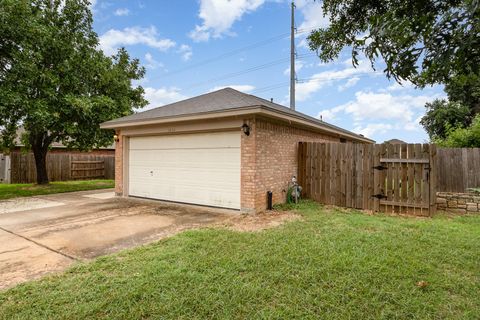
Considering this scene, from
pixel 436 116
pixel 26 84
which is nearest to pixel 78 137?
pixel 26 84

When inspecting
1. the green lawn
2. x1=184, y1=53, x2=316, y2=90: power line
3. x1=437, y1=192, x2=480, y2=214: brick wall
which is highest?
x1=184, y1=53, x2=316, y2=90: power line

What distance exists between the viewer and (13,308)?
2533 millimetres

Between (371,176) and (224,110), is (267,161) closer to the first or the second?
(224,110)

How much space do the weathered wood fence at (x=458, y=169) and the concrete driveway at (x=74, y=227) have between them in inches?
324

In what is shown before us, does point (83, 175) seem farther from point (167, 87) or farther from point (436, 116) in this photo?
point (436, 116)

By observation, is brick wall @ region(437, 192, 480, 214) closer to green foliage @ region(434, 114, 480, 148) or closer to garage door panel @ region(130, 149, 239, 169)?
garage door panel @ region(130, 149, 239, 169)

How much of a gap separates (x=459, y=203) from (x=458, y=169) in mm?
3255

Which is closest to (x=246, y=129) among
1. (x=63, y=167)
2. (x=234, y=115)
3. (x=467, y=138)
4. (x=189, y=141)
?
(x=234, y=115)

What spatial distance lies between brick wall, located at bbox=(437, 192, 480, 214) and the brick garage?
3.98 meters

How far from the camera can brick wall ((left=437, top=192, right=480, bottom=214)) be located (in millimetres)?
6793

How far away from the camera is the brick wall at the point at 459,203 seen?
22.3 ft

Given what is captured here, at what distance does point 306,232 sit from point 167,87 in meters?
26.7

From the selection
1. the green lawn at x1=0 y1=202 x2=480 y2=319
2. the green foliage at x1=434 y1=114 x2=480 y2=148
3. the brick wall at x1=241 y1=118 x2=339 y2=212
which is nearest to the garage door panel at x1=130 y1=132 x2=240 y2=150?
the brick wall at x1=241 y1=118 x2=339 y2=212

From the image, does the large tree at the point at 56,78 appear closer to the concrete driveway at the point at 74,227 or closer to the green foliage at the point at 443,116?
the concrete driveway at the point at 74,227
